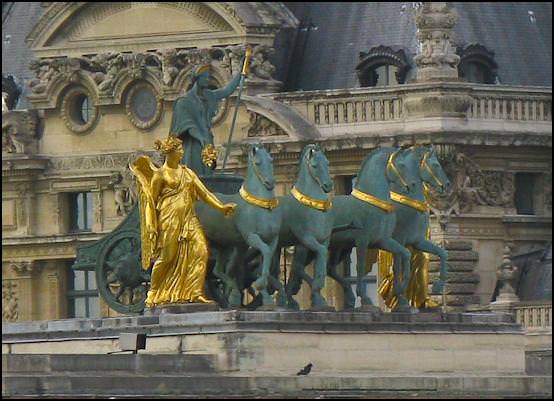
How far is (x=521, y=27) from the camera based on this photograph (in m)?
98.4

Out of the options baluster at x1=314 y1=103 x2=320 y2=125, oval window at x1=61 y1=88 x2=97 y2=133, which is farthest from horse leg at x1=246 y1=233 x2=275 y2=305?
oval window at x1=61 y1=88 x2=97 y2=133

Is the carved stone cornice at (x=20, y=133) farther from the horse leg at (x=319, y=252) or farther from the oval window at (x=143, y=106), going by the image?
the horse leg at (x=319, y=252)

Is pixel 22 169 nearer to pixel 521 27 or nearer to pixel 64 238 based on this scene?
pixel 64 238

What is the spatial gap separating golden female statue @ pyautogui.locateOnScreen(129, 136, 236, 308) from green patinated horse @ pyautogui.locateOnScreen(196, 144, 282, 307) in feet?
0.68

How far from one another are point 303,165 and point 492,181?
885 inches

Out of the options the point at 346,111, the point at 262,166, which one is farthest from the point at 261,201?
the point at 346,111

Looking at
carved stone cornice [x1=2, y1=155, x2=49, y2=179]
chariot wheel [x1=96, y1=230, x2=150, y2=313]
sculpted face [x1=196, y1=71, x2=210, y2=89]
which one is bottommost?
chariot wheel [x1=96, y1=230, x2=150, y2=313]

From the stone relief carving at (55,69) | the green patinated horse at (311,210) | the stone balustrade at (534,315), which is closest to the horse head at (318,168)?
the green patinated horse at (311,210)

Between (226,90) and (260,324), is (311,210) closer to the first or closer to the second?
(260,324)

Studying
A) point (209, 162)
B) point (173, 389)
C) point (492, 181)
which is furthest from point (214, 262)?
point (492, 181)

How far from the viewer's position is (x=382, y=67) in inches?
3821

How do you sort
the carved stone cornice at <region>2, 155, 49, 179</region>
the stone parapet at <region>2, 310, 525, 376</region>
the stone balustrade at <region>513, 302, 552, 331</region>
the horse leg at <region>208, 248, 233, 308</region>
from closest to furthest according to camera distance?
1. the stone parapet at <region>2, 310, 525, 376</region>
2. the horse leg at <region>208, 248, 233, 308</region>
3. the stone balustrade at <region>513, 302, 552, 331</region>
4. the carved stone cornice at <region>2, 155, 49, 179</region>

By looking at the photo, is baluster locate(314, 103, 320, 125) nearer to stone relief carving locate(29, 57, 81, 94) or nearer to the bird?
stone relief carving locate(29, 57, 81, 94)

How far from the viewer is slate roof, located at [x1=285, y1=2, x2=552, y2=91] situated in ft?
319
